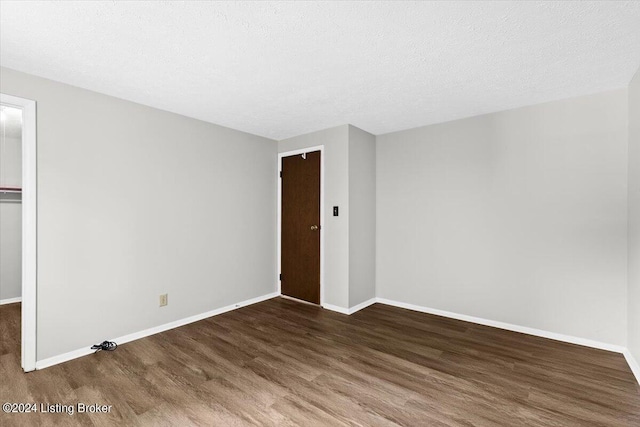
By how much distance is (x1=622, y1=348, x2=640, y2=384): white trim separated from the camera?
2301mm

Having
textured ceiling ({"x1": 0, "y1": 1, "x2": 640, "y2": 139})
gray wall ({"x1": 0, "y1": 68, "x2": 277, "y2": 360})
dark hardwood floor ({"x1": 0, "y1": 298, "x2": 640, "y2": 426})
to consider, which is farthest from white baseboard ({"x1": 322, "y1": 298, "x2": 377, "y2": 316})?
textured ceiling ({"x1": 0, "y1": 1, "x2": 640, "y2": 139})

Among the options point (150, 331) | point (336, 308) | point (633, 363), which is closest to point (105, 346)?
point (150, 331)

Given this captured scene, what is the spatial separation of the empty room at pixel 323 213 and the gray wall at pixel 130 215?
0.02m

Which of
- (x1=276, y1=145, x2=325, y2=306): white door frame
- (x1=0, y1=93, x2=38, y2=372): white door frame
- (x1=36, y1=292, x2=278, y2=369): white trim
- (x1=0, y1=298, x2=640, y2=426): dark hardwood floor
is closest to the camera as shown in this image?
(x1=0, y1=298, x2=640, y2=426): dark hardwood floor

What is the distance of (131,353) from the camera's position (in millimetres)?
2727

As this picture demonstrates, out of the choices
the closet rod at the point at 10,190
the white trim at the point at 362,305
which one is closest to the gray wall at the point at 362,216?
the white trim at the point at 362,305

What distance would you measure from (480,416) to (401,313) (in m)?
1.94

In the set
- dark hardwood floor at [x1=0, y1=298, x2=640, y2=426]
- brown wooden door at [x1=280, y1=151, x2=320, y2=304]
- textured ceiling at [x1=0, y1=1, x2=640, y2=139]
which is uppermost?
textured ceiling at [x1=0, y1=1, x2=640, y2=139]

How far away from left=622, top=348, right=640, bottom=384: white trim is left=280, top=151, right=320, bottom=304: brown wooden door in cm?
305

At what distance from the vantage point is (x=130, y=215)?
304 cm

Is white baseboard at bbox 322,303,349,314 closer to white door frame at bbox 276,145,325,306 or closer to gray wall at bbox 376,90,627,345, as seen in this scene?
white door frame at bbox 276,145,325,306

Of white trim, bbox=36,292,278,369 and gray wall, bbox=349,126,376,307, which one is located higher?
gray wall, bbox=349,126,376,307

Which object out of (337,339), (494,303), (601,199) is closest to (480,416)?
(337,339)

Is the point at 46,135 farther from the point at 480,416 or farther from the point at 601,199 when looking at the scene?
the point at 601,199
